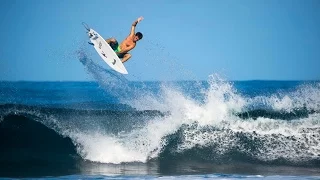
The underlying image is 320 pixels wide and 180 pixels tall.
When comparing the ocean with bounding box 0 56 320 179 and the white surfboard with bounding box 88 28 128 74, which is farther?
the white surfboard with bounding box 88 28 128 74

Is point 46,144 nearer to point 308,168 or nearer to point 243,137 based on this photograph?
point 243,137

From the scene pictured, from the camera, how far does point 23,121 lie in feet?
20.2

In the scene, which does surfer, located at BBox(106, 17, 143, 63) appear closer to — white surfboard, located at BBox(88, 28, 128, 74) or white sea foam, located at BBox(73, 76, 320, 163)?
white surfboard, located at BBox(88, 28, 128, 74)

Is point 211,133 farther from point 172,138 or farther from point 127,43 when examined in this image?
point 127,43

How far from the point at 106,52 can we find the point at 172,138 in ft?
6.38

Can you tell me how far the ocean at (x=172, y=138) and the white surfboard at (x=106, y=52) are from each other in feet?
1.46

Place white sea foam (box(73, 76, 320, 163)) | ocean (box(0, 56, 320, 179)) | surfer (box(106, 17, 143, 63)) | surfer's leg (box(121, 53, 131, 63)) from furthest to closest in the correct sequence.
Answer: surfer's leg (box(121, 53, 131, 63)) → surfer (box(106, 17, 143, 63)) → white sea foam (box(73, 76, 320, 163)) → ocean (box(0, 56, 320, 179))

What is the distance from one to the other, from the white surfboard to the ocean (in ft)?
1.46

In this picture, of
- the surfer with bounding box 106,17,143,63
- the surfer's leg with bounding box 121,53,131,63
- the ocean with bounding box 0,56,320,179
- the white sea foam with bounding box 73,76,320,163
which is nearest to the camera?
the ocean with bounding box 0,56,320,179

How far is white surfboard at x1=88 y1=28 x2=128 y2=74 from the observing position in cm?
606

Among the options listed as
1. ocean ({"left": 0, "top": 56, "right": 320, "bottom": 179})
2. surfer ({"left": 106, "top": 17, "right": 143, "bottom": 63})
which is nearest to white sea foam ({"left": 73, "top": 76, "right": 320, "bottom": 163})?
ocean ({"left": 0, "top": 56, "right": 320, "bottom": 179})

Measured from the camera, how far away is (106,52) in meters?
6.11

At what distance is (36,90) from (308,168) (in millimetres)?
12367

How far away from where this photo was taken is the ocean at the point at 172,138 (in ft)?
14.4
